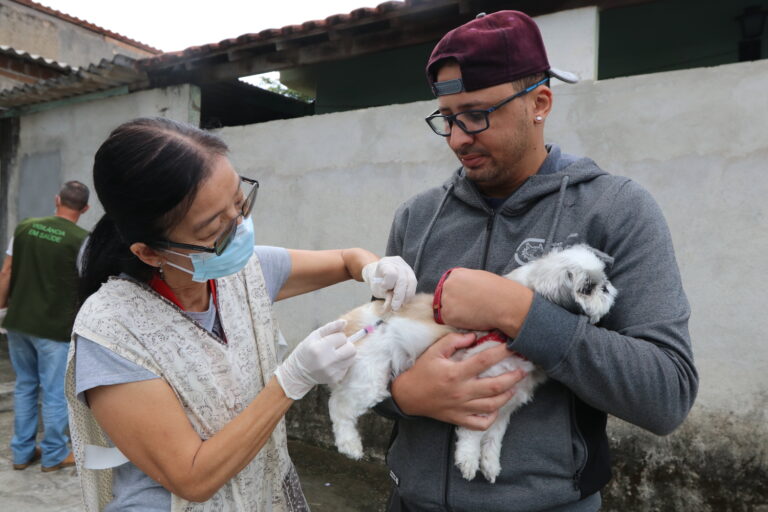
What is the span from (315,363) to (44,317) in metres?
4.24

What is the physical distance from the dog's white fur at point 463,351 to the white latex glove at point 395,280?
0.25 feet

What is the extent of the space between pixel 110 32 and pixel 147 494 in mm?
18174

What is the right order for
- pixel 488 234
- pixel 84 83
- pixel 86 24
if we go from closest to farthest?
pixel 488 234 < pixel 84 83 < pixel 86 24

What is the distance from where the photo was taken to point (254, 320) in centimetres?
197

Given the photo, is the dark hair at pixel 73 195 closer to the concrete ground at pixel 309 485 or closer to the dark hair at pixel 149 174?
the concrete ground at pixel 309 485

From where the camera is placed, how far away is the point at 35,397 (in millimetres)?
4891

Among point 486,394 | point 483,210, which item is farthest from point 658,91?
point 486,394

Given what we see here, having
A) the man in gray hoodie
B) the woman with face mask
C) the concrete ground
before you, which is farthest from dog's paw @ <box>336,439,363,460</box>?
the concrete ground

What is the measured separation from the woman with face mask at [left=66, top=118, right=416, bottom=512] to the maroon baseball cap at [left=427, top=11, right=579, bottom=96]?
63cm

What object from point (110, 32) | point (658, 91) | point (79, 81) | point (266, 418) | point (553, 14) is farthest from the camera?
point (110, 32)

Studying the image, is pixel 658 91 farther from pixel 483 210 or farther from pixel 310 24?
pixel 310 24

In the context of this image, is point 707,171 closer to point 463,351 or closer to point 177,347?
point 463,351

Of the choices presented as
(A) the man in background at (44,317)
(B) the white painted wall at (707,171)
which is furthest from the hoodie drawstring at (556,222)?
(A) the man in background at (44,317)

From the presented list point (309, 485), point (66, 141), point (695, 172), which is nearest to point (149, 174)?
point (695, 172)
